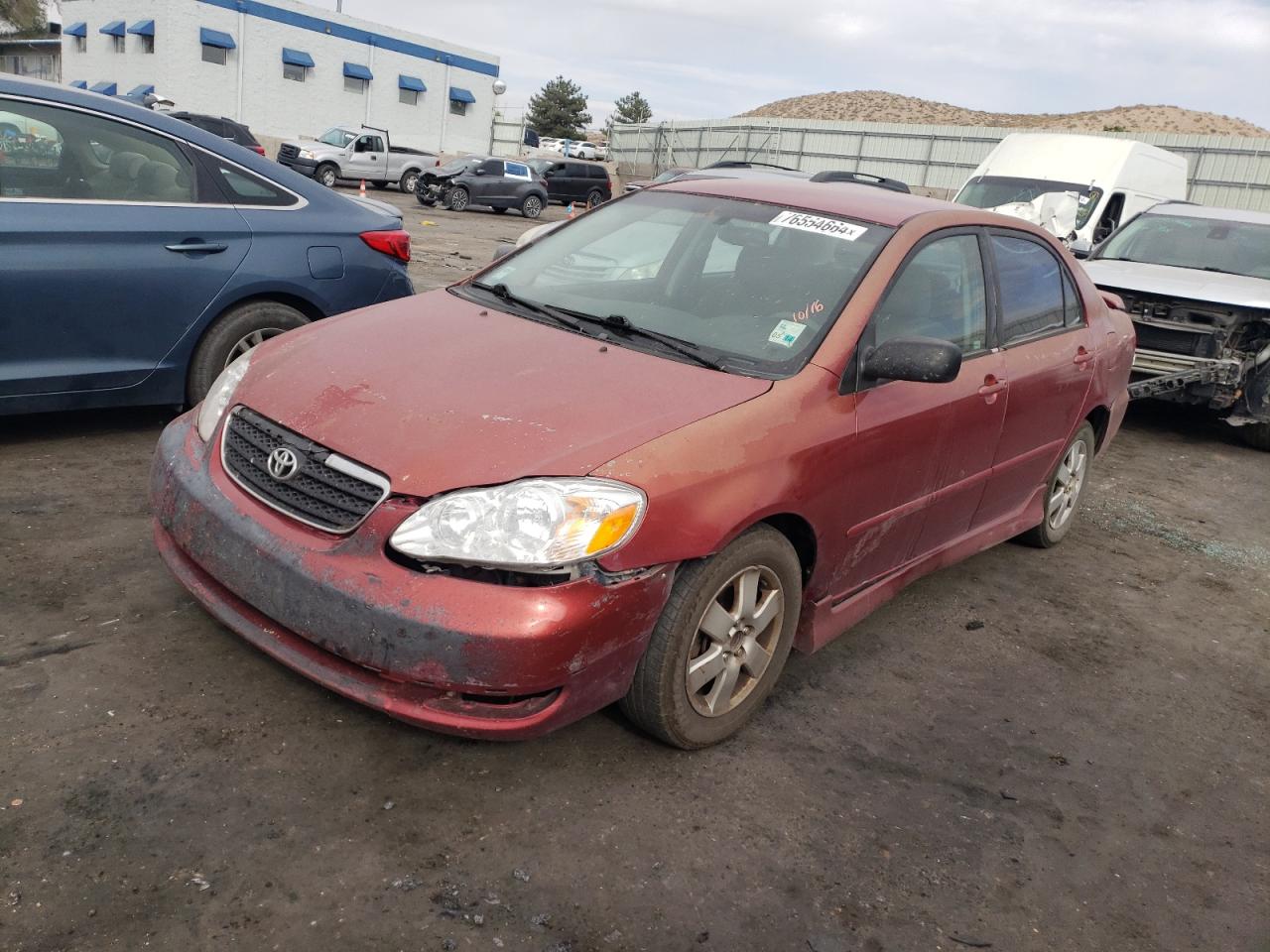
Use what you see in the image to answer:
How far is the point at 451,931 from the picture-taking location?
2273 mm

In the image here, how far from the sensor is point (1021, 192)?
13.9 meters

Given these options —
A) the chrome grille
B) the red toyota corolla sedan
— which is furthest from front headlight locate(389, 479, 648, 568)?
the chrome grille

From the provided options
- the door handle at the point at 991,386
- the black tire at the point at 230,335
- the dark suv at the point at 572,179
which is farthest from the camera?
the dark suv at the point at 572,179

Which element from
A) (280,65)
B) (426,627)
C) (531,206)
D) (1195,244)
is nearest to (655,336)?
(426,627)

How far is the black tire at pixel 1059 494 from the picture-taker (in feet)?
16.2

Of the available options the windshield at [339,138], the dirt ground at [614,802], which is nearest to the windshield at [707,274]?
the dirt ground at [614,802]

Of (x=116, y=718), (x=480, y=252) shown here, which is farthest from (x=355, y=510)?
(x=480, y=252)

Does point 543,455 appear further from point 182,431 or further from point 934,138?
point 934,138

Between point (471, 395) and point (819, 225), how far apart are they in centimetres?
152

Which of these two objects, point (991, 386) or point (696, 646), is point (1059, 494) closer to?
point (991, 386)

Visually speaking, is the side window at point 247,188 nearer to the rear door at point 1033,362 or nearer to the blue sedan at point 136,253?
the blue sedan at point 136,253

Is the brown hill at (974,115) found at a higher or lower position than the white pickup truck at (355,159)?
higher

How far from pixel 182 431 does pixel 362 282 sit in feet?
7.84

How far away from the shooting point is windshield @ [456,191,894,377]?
336 cm
